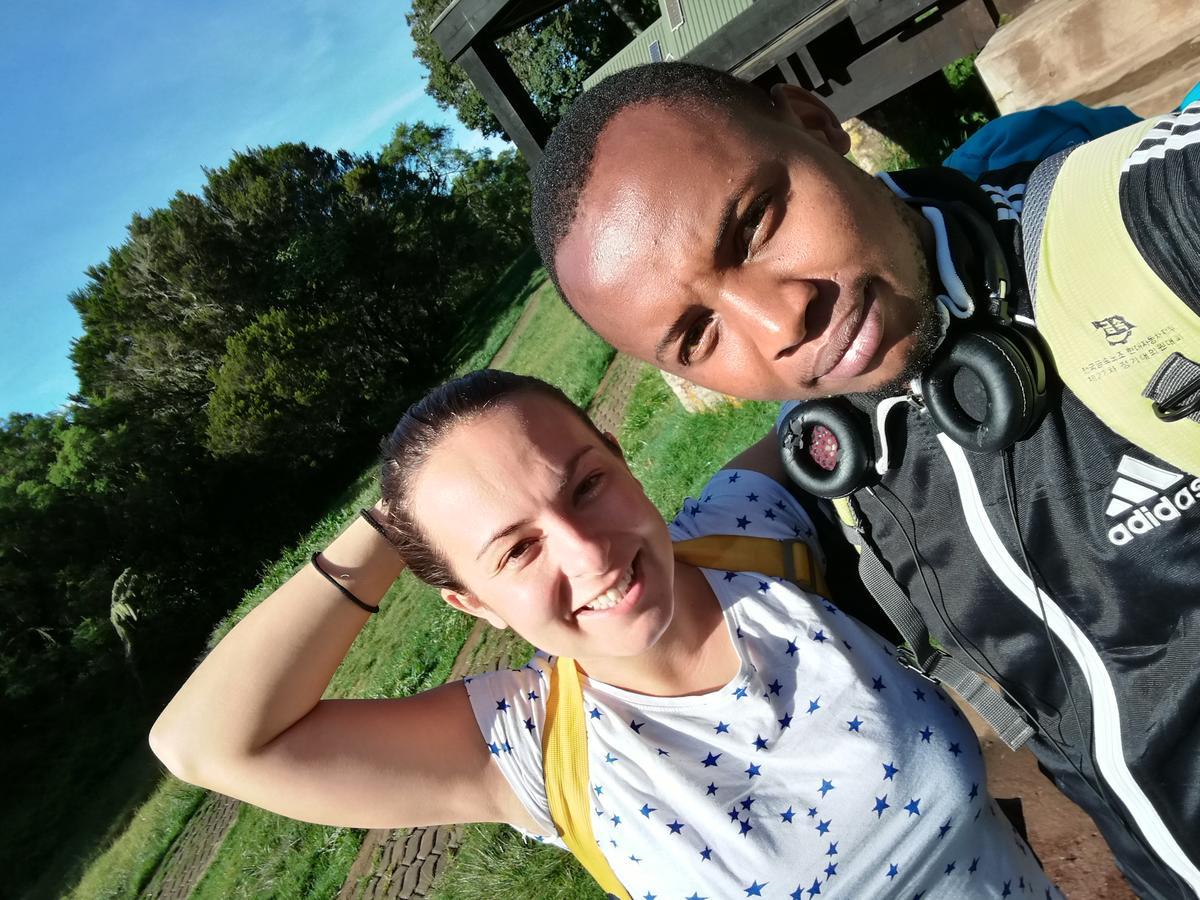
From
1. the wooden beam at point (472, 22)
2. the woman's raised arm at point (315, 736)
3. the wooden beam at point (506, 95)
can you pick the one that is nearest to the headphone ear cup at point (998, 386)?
the woman's raised arm at point (315, 736)

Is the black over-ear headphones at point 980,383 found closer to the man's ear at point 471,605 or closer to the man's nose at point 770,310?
the man's nose at point 770,310

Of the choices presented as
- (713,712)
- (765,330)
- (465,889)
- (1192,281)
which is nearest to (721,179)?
(765,330)

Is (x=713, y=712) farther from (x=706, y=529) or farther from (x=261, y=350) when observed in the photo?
(x=261, y=350)

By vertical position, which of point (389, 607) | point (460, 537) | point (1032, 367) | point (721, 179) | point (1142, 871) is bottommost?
point (389, 607)

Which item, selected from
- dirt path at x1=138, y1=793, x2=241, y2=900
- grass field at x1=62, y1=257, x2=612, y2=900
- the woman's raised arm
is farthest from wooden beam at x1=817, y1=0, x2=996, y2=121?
dirt path at x1=138, y1=793, x2=241, y2=900

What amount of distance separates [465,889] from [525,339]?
49.6ft

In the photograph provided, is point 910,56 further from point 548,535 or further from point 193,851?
point 193,851

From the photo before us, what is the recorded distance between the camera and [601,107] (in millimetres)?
1651

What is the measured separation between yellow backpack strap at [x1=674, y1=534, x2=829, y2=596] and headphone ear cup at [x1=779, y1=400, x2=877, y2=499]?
12.9 inches

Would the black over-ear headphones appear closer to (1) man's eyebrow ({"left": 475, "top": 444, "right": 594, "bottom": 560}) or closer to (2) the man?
(2) the man

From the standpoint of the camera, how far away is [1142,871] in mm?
1701

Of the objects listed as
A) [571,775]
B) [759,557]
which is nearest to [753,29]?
[759,557]

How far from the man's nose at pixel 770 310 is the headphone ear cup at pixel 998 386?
0.97 feet

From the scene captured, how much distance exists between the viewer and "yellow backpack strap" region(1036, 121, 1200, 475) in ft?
3.79
